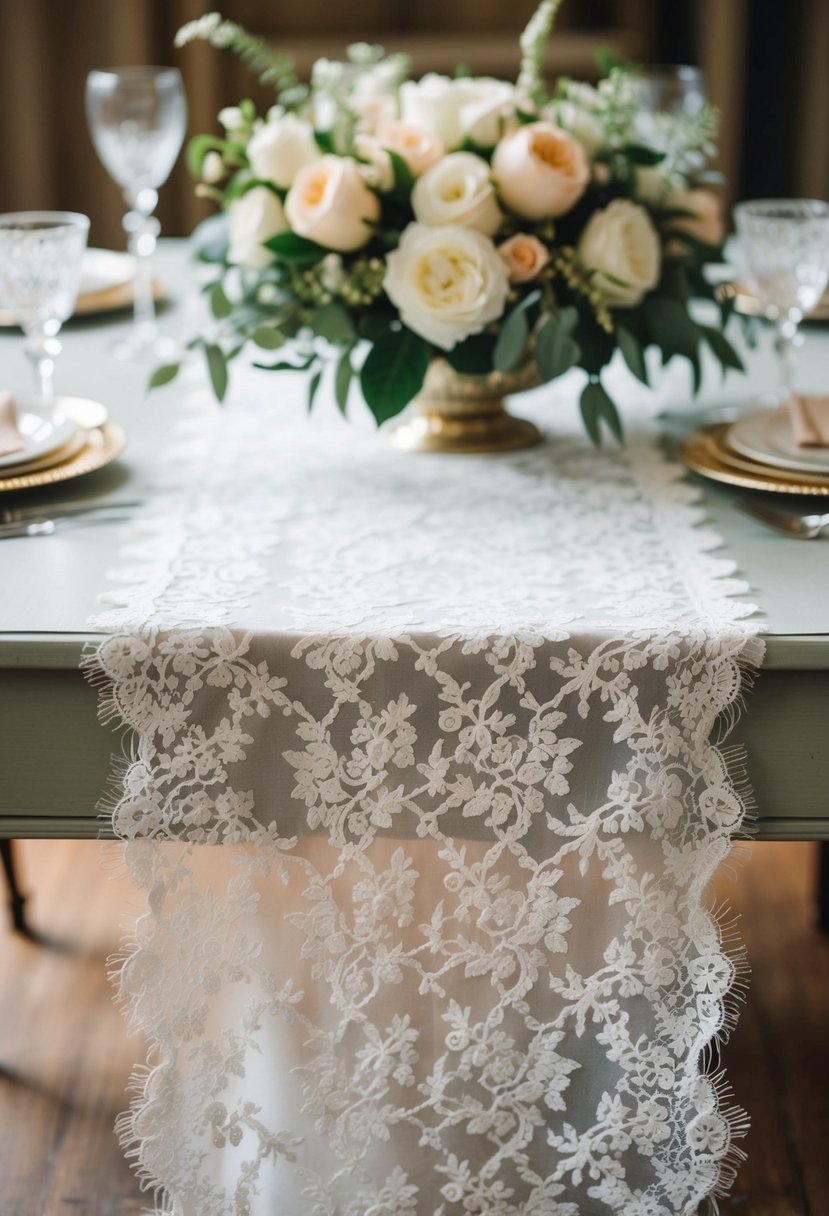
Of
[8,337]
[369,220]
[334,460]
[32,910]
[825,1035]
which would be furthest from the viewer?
[32,910]

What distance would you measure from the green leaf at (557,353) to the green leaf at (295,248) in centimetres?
24

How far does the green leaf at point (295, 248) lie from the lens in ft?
4.18

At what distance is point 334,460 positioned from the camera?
1369 millimetres

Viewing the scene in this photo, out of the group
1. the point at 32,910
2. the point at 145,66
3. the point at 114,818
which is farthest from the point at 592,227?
the point at 145,66

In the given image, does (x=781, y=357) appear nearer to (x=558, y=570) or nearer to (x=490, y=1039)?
(x=558, y=570)

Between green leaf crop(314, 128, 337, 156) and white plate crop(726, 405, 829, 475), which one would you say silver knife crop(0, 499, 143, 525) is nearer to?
green leaf crop(314, 128, 337, 156)

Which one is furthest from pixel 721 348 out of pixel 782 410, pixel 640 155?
pixel 640 155

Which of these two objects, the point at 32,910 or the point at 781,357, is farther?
the point at 32,910

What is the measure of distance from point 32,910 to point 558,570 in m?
1.17

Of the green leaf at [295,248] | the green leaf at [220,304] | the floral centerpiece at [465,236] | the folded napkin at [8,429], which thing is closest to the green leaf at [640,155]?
the floral centerpiece at [465,236]

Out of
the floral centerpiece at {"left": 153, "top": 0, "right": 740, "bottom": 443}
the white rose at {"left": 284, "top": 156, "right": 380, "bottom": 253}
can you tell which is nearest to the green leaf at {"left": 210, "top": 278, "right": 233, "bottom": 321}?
the floral centerpiece at {"left": 153, "top": 0, "right": 740, "bottom": 443}

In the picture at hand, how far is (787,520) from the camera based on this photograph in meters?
1.16
